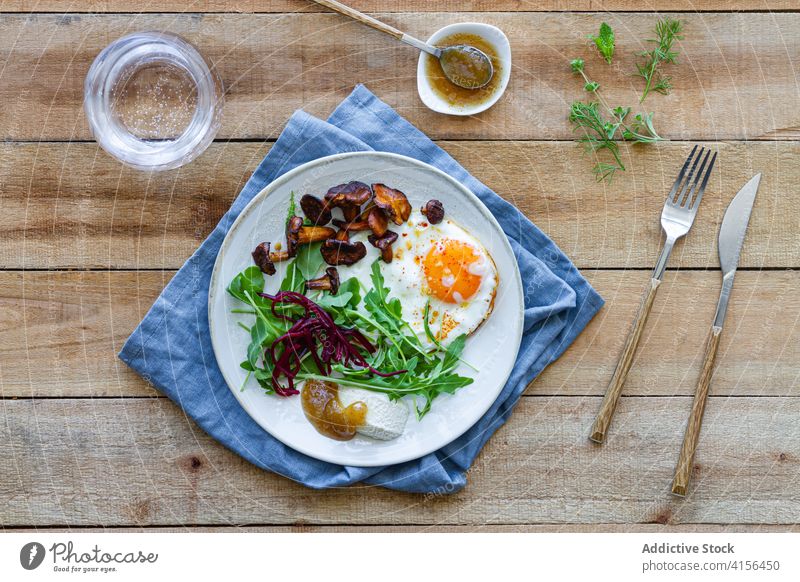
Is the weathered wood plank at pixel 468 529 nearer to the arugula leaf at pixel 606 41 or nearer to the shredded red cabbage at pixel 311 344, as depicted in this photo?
the shredded red cabbage at pixel 311 344

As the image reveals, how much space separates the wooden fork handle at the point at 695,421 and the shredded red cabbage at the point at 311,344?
104 centimetres

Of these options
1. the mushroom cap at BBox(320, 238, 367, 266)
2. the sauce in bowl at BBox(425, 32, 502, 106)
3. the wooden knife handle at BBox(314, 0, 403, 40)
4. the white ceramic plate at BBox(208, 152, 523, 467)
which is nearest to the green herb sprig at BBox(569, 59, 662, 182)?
the sauce in bowl at BBox(425, 32, 502, 106)

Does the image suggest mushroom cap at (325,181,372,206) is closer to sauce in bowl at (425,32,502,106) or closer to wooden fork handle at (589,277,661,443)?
sauce in bowl at (425,32,502,106)

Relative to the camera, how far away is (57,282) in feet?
8.36

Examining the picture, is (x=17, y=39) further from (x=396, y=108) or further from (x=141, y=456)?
(x=141, y=456)

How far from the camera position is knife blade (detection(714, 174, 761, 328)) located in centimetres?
254

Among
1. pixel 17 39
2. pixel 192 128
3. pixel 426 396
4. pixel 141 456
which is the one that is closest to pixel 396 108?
pixel 192 128

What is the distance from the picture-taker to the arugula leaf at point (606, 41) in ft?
8.28

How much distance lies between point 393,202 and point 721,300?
1215 millimetres

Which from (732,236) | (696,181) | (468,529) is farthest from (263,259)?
(732,236)

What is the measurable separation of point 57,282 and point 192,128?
2.39ft

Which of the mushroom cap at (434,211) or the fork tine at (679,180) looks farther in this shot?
the fork tine at (679,180)

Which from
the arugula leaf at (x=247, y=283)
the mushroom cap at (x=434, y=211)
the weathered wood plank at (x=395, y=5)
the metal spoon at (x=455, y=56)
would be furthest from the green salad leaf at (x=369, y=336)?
the weathered wood plank at (x=395, y=5)

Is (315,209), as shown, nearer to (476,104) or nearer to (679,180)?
(476,104)
